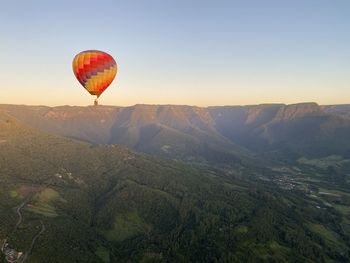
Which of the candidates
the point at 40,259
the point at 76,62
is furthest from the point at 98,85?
the point at 40,259

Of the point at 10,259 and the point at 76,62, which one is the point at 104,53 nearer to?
the point at 76,62

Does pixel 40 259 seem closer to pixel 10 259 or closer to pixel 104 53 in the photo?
pixel 10 259

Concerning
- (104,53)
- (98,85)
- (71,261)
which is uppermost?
(104,53)

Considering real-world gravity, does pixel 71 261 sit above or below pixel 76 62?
below

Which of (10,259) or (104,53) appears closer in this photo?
(104,53)
